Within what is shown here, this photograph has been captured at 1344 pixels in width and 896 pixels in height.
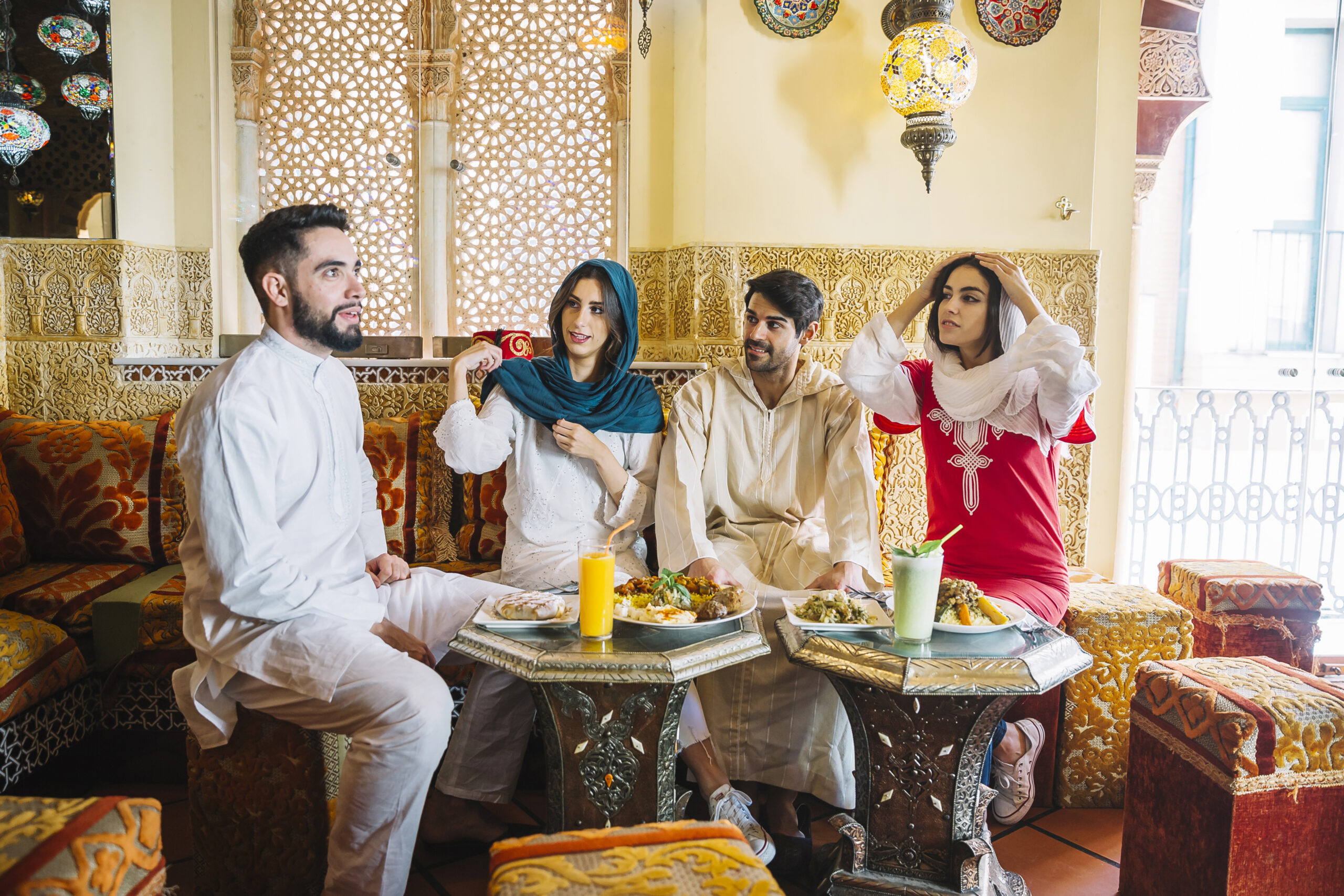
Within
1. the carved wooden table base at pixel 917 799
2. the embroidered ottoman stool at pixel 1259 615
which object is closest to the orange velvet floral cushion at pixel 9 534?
the carved wooden table base at pixel 917 799

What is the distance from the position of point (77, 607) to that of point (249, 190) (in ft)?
6.57

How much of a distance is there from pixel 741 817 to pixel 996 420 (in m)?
1.27

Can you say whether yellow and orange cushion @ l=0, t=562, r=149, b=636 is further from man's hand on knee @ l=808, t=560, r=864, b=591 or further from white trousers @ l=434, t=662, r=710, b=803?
man's hand on knee @ l=808, t=560, r=864, b=591

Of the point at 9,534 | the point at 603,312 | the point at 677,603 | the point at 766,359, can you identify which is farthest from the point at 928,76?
the point at 9,534

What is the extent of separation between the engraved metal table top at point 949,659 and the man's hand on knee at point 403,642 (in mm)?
827

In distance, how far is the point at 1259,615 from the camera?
2.81m

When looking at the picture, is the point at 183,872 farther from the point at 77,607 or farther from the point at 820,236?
the point at 820,236

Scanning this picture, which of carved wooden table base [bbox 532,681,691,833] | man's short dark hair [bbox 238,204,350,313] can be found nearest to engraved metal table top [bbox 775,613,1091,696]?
carved wooden table base [bbox 532,681,691,833]

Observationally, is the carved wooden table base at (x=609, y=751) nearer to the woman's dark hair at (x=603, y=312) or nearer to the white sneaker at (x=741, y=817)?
the white sneaker at (x=741, y=817)

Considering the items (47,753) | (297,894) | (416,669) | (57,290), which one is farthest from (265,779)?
(57,290)

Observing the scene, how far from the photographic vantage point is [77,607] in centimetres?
251

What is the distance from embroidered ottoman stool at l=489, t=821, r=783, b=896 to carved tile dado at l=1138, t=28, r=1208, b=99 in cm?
405

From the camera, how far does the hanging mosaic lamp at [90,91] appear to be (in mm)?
3346

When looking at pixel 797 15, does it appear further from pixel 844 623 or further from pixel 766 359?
pixel 844 623
